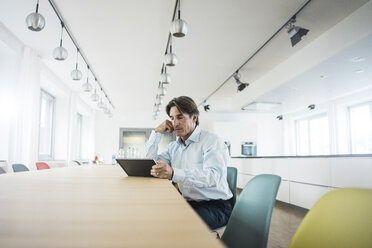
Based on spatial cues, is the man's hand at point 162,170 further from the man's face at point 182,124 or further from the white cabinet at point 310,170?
the white cabinet at point 310,170

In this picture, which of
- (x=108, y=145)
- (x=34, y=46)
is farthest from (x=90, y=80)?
(x=108, y=145)

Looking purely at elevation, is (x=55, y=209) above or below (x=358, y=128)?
below

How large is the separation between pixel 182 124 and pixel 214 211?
24.7 inches

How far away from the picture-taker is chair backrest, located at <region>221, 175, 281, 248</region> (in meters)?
0.84

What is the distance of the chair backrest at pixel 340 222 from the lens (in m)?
0.56

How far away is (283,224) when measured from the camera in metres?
3.15

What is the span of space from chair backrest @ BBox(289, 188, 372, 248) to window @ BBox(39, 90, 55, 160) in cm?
664

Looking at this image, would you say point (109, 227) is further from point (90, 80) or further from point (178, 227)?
point (90, 80)

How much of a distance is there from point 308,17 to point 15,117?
180 inches

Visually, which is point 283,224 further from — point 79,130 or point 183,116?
point 79,130

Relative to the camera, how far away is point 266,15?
11.0 ft

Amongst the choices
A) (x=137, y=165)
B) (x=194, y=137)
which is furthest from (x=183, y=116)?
(x=137, y=165)

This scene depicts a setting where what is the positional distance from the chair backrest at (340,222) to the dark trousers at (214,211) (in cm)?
80

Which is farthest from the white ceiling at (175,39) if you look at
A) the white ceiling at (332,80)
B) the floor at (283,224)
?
the floor at (283,224)
